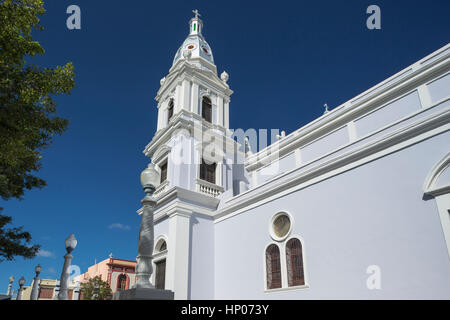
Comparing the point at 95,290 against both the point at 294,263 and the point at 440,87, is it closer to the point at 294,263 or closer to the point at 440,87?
the point at 294,263

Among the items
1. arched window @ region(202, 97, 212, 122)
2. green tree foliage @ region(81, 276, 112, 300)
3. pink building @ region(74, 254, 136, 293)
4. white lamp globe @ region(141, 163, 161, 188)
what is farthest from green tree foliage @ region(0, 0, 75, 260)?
pink building @ region(74, 254, 136, 293)

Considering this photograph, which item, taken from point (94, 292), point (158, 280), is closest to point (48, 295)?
point (94, 292)

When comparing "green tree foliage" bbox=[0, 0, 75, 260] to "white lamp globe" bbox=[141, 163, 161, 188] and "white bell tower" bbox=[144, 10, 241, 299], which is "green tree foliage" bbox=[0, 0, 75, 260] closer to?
"white lamp globe" bbox=[141, 163, 161, 188]

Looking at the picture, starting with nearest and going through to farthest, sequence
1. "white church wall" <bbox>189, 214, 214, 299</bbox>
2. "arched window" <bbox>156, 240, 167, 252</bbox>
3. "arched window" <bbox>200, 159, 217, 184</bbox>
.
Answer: "white church wall" <bbox>189, 214, 214, 299</bbox>
"arched window" <bbox>156, 240, 167, 252</bbox>
"arched window" <bbox>200, 159, 217, 184</bbox>

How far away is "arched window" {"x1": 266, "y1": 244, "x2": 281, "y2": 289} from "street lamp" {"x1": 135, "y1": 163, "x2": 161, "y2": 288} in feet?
21.5

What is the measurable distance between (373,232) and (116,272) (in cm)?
3606

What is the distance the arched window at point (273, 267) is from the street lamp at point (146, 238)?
21.5ft

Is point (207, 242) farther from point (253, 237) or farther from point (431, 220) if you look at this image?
point (431, 220)

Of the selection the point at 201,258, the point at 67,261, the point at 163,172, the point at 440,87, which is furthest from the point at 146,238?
the point at 163,172

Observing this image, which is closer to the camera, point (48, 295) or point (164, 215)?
point (164, 215)

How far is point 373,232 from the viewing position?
28.1 ft

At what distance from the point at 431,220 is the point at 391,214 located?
0.94 metres

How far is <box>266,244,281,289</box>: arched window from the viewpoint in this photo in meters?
11.1

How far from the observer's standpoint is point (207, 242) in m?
14.4
